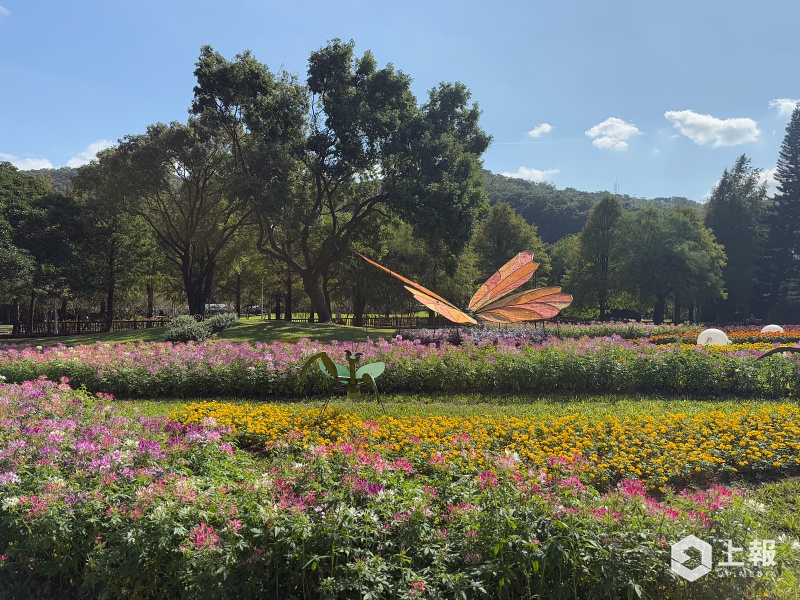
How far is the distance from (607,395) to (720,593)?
6818mm

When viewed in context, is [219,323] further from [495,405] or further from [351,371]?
[351,371]

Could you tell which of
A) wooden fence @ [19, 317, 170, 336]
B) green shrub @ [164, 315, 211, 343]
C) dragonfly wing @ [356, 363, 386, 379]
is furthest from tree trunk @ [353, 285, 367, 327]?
dragonfly wing @ [356, 363, 386, 379]

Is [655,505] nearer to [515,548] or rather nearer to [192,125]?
[515,548]

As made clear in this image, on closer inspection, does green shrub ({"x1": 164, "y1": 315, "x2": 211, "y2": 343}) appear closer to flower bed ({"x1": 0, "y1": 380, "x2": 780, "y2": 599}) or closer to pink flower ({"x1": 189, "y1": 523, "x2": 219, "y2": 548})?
flower bed ({"x1": 0, "y1": 380, "x2": 780, "y2": 599})

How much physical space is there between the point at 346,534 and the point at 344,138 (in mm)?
21819

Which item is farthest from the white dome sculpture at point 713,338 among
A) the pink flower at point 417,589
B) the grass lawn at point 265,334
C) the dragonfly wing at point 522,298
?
the pink flower at point 417,589

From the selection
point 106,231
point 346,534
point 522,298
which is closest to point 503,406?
point 522,298

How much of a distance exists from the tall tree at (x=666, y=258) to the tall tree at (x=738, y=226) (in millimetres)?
4772

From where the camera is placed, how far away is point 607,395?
901 centimetres

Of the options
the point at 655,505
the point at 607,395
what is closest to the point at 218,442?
the point at 655,505

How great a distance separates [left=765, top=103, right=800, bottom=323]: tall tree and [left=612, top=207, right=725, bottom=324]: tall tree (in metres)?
6.18

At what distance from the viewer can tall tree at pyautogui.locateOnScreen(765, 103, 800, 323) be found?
126 feet
